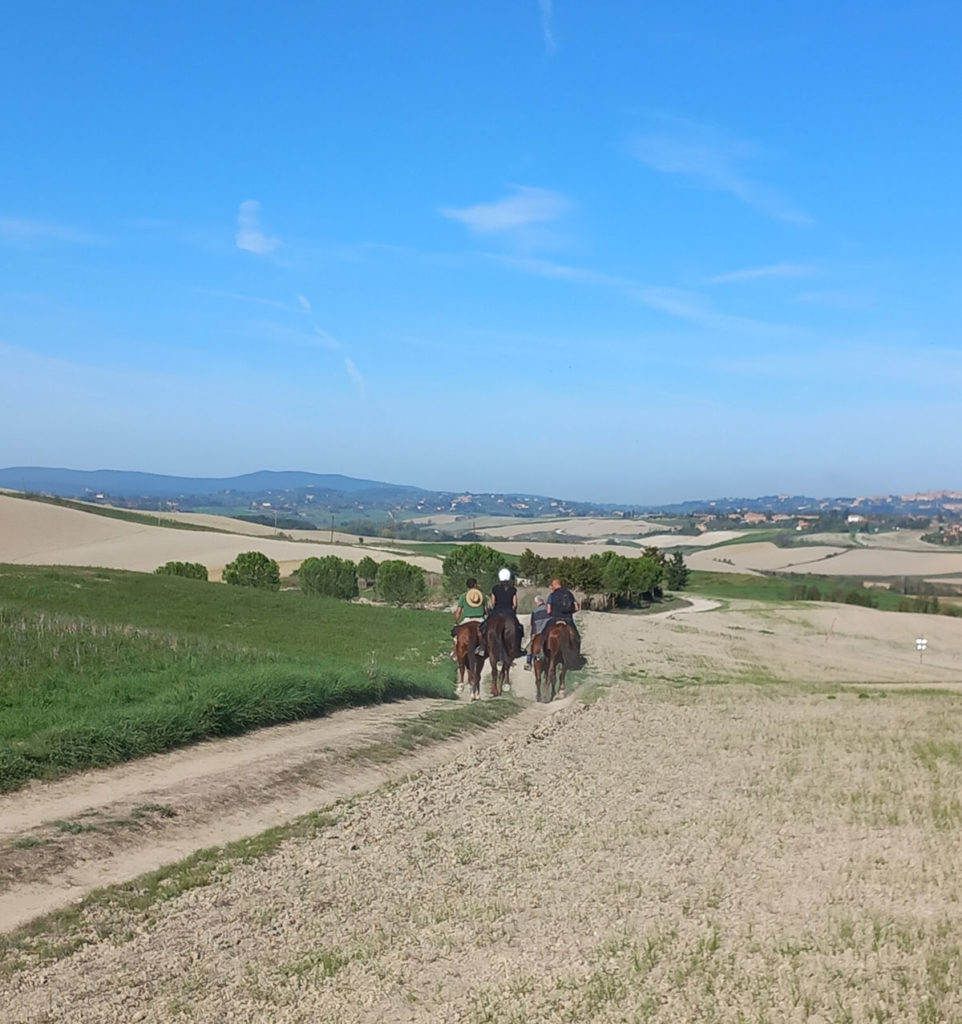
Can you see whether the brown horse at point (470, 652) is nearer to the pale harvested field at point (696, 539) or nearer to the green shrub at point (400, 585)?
the green shrub at point (400, 585)

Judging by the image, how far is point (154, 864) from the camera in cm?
1025

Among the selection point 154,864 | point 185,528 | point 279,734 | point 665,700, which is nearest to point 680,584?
point 185,528

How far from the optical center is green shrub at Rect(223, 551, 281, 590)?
70.4 meters

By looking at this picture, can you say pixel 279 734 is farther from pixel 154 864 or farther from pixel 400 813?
pixel 154 864

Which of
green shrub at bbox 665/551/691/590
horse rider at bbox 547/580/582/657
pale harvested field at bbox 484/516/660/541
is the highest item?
horse rider at bbox 547/580/582/657

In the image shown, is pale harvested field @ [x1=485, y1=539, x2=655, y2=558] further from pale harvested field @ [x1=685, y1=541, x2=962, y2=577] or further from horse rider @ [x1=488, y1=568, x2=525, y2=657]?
horse rider @ [x1=488, y1=568, x2=525, y2=657]

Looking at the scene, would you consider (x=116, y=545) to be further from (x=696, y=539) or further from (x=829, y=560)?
(x=696, y=539)

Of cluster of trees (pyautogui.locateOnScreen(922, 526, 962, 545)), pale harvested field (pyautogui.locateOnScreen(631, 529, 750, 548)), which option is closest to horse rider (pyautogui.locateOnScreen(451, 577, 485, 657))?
pale harvested field (pyautogui.locateOnScreen(631, 529, 750, 548))

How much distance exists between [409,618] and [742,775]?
30102 millimetres

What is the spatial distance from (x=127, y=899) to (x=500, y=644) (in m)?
16.5

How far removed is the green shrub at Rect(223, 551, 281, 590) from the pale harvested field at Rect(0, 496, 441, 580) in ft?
28.2

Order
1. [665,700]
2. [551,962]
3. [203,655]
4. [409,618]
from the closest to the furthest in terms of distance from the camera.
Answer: [551,962]
[203,655]
[665,700]
[409,618]

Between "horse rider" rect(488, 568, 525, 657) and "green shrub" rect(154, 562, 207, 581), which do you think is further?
"green shrub" rect(154, 562, 207, 581)

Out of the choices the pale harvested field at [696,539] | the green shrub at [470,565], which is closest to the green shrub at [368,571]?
the green shrub at [470,565]
